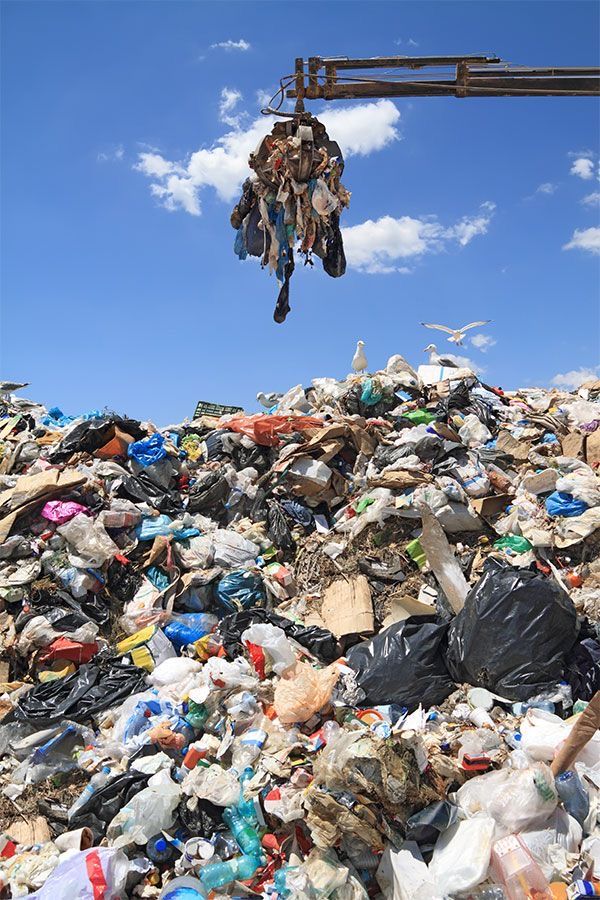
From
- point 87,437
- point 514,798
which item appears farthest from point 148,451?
point 514,798

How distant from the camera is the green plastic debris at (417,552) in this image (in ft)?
16.5

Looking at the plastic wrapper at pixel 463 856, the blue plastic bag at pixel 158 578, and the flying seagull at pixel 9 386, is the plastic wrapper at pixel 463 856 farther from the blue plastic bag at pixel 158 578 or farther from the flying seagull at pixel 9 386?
the flying seagull at pixel 9 386

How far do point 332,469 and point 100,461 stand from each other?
2.28 m

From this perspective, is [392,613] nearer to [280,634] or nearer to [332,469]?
[280,634]

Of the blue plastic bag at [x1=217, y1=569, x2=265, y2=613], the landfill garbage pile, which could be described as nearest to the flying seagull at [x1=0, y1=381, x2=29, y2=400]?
the landfill garbage pile

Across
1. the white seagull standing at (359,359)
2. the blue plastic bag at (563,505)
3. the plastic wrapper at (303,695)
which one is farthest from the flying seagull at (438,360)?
the plastic wrapper at (303,695)

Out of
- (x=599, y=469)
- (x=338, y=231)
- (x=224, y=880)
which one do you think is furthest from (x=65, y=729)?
(x=599, y=469)

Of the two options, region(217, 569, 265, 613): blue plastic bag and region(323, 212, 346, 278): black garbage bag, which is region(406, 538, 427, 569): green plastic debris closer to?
region(217, 569, 265, 613): blue plastic bag

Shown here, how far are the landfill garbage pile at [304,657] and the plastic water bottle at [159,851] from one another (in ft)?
0.05

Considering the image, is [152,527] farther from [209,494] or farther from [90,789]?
[90,789]

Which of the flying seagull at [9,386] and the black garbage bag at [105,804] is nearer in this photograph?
the black garbage bag at [105,804]

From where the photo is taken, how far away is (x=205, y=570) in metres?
5.29

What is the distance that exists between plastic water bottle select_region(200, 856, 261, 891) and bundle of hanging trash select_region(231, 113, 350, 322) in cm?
329

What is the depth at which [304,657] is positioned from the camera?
436 centimetres
